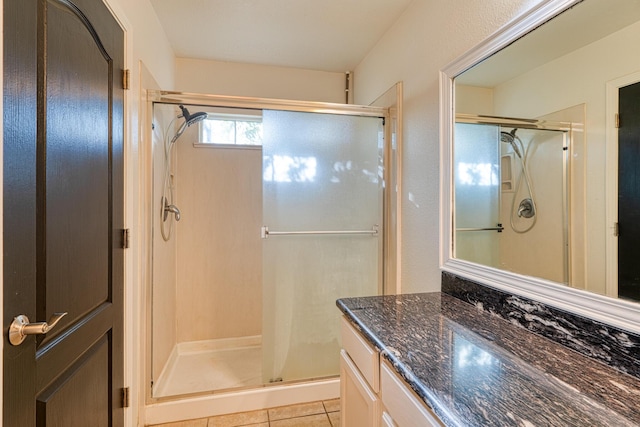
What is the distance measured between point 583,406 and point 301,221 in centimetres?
165

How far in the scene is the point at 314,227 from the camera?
212cm

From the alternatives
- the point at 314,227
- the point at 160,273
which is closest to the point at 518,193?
Result: the point at 314,227

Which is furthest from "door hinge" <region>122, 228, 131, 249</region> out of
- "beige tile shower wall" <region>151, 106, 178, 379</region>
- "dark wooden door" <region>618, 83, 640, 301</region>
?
"dark wooden door" <region>618, 83, 640, 301</region>

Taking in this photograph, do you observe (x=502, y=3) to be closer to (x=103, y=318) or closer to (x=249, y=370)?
(x=103, y=318)

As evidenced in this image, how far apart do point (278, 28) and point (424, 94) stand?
1159 mm

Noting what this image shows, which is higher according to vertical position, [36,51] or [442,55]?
[442,55]

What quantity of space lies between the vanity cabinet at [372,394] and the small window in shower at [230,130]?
2.01 meters

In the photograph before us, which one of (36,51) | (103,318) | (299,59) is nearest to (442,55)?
(299,59)

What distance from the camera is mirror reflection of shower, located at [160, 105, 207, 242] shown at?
220 centimetres

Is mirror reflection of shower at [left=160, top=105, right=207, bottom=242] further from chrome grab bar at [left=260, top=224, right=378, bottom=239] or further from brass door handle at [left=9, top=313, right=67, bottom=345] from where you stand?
brass door handle at [left=9, top=313, right=67, bottom=345]

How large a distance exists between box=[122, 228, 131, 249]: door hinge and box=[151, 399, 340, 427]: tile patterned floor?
111 centimetres

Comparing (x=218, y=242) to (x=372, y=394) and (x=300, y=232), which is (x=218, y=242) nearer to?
(x=300, y=232)

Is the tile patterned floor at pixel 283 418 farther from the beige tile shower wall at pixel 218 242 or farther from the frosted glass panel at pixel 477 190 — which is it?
the frosted glass panel at pixel 477 190

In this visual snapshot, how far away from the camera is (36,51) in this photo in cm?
79
